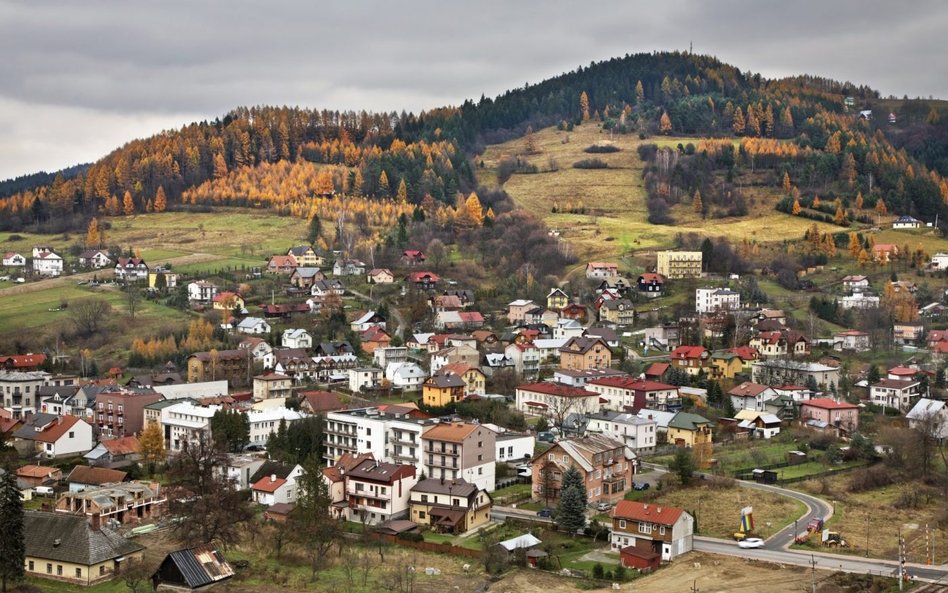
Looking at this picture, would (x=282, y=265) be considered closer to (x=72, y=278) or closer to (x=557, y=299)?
(x=72, y=278)

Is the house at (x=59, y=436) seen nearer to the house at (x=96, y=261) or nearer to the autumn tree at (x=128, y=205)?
the house at (x=96, y=261)

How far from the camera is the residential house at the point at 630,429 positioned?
132 feet

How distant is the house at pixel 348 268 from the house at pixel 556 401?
Answer: 2823 centimetres

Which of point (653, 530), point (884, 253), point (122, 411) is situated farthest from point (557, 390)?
point (884, 253)

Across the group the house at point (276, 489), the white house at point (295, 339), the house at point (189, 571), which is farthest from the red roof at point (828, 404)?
the house at point (189, 571)

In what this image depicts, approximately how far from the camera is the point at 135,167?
323ft

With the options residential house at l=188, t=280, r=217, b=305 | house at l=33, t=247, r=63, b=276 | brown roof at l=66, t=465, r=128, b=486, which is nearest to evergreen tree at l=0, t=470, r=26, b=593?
brown roof at l=66, t=465, r=128, b=486

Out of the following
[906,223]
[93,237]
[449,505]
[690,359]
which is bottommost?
[449,505]

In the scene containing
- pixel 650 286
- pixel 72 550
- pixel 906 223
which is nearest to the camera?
pixel 72 550

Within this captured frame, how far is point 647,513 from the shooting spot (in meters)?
28.4

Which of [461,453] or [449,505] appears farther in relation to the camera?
[461,453]

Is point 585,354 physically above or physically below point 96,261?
below

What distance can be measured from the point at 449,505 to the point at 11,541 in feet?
41.7

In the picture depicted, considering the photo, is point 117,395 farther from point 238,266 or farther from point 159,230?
point 159,230
